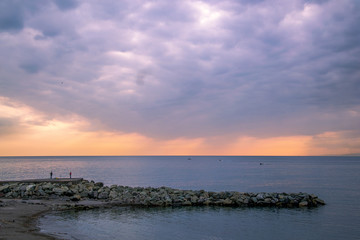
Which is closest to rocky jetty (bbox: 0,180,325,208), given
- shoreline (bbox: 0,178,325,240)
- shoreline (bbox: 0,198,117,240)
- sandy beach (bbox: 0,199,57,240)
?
shoreline (bbox: 0,178,325,240)

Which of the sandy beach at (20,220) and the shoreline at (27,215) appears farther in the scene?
the shoreline at (27,215)

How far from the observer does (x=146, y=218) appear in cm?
2714

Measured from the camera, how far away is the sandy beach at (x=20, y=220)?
18.1 m

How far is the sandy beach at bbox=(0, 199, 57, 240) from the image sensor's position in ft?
59.3

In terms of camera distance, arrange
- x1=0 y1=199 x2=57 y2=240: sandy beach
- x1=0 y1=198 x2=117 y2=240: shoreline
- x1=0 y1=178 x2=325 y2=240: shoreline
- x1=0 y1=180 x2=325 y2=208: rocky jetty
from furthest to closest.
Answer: x1=0 y1=180 x2=325 y2=208: rocky jetty → x1=0 y1=178 x2=325 y2=240: shoreline → x1=0 y1=198 x2=117 y2=240: shoreline → x1=0 y1=199 x2=57 y2=240: sandy beach

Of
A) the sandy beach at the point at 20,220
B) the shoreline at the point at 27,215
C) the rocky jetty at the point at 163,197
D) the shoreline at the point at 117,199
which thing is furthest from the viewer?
the rocky jetty at the point at 163,197

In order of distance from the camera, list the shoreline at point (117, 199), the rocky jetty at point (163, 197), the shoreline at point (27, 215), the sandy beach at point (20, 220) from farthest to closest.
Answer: the rocky jetty at point (163, 197) < the shoreline at point (117, 199) < the shoreline at point (27, 215) < the sandy beach at point (20, 220)

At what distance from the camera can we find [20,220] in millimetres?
23203

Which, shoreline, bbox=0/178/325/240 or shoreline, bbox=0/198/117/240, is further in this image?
shoreline, bbox=0/178/325/240

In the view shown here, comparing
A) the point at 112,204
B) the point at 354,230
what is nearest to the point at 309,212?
the point at 354,230

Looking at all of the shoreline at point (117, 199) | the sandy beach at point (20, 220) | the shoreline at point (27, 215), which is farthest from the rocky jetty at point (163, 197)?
the sandy beach at point (20, 220)

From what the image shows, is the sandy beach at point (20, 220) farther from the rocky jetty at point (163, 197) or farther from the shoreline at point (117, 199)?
the rocky jetty at point (163, 197)

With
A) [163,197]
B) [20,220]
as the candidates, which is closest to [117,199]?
[163,197]

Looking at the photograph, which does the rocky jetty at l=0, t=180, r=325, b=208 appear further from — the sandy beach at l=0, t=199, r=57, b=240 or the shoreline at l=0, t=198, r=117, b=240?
the sandy beach at l=0, t=199, r=57, b=240
